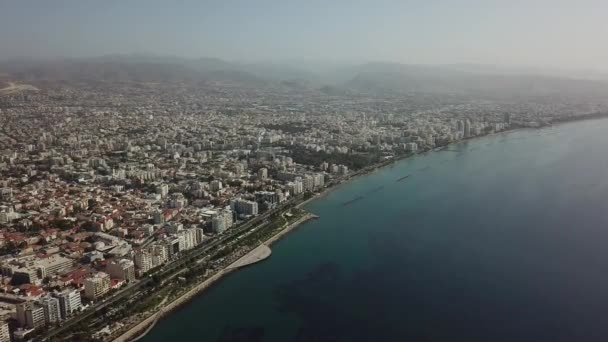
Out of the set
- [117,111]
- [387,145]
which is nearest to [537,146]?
[387,145]

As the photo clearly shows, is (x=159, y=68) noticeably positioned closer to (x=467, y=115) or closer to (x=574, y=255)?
(x=467, y=115)

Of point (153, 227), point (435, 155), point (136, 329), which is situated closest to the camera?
point (136, 329)

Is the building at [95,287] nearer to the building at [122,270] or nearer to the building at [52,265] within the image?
the building at [122,270]

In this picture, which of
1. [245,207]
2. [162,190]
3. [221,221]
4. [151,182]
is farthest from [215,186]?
[221,221]

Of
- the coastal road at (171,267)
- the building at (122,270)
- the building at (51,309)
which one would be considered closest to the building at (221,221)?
the coastal road at (171,267)

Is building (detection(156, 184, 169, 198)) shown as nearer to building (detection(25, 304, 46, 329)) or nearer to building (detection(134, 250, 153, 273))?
building (detection(134, 250, 153, 273))

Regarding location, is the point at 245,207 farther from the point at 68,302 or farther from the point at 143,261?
the point at 68,302
